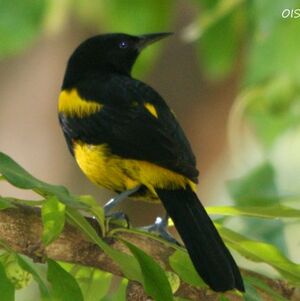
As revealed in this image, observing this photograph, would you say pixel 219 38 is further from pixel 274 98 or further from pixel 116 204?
pixel 116 204

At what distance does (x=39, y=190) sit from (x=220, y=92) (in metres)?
4.13

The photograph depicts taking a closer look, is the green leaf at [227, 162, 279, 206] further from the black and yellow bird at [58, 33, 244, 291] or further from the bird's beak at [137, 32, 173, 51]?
the bird's beak at [137, 32, 173, 51]

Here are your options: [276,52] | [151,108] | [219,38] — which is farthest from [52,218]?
[219,38]

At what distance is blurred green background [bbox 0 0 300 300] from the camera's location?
4730mm

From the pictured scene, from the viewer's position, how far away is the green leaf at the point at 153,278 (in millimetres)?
2812

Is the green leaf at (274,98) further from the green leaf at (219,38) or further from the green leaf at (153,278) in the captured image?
the green leaf at (153,278)

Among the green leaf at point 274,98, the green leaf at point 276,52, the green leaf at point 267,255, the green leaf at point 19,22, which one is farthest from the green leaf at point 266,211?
the green leaf at point 19,22

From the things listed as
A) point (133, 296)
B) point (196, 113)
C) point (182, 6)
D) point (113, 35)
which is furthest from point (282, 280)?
point (182, 6)

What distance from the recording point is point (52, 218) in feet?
9.22

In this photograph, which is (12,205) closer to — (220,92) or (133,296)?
(133,296)

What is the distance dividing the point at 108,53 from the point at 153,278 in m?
2.31

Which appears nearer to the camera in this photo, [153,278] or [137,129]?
[153,278]

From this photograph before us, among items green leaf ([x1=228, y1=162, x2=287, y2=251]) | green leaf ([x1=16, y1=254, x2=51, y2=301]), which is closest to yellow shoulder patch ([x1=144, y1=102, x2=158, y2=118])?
green leaf ([x1=228, y1=162, x2=287, y2=251])

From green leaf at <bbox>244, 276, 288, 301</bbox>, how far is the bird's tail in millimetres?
69
